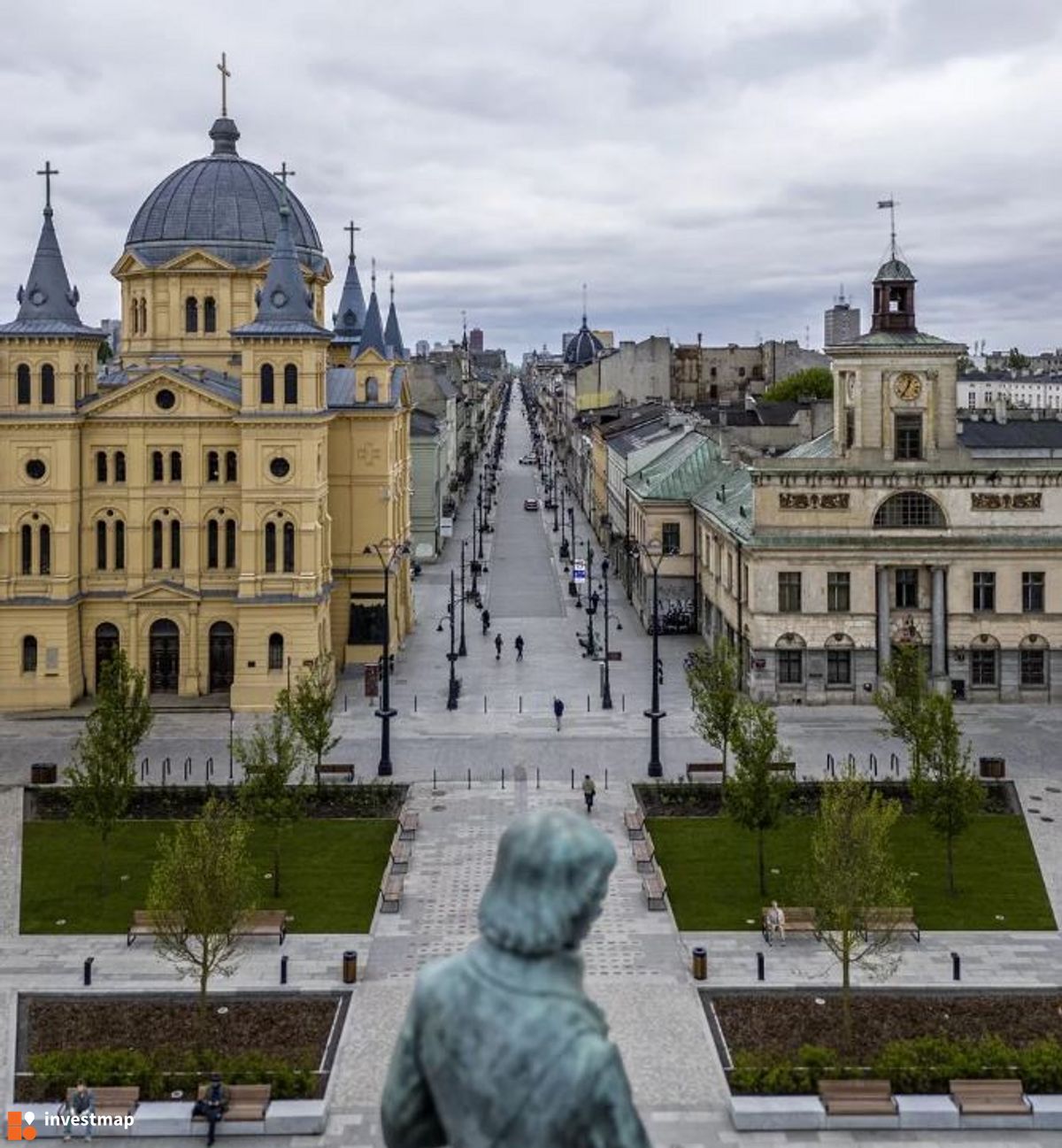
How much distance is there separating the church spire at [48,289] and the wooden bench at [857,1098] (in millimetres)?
45457

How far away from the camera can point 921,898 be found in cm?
3300

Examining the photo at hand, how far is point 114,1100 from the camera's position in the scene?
22359 mm

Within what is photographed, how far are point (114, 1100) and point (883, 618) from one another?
41244 mm

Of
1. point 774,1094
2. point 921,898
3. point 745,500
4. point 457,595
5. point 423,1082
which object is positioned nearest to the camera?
point 423,1082

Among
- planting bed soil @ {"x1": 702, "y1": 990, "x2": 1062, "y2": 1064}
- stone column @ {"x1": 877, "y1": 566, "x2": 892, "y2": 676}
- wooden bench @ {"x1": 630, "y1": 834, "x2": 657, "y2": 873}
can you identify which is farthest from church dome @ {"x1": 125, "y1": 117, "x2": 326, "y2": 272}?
planting bed soil @ {"x1": 702, "y1": 990, "x2": 1062, "y2": 1064}

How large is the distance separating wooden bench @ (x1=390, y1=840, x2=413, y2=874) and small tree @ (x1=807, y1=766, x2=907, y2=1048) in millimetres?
10887

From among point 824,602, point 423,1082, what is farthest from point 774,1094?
point 824,602

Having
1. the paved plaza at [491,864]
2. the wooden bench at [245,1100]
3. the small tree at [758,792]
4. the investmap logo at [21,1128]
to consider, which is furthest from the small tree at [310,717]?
the investmap logo at [21,1128]

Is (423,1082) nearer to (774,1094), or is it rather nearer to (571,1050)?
(571,1050)

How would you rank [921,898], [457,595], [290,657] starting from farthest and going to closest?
[457,595] → [290,657] → [921,898]

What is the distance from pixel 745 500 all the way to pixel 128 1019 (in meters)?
42.9

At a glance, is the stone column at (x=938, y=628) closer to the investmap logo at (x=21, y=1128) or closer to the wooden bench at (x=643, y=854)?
→ the wooden bench at (x=643, y=854)

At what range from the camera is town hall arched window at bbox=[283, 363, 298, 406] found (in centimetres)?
5631

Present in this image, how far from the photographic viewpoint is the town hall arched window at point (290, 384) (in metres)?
56.3
